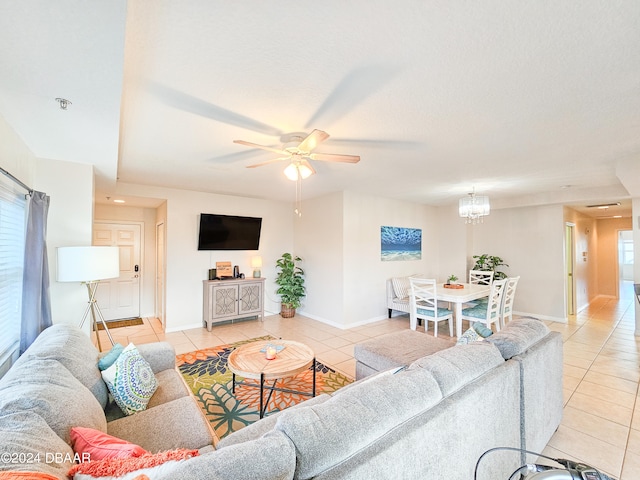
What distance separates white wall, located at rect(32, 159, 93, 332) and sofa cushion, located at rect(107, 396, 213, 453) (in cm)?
197

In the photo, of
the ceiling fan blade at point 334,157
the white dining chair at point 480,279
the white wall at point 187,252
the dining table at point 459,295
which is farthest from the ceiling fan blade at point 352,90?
the white dining chair at point 480,279

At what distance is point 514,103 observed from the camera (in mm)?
2018

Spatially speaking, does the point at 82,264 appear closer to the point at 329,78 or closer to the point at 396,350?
the point at 329,78

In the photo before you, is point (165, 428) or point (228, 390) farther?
point (228, 390)

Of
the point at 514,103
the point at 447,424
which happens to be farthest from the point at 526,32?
the point at 447,424

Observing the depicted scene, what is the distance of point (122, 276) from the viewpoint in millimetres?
5602

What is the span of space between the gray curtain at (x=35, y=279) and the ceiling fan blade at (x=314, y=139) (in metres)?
2.32

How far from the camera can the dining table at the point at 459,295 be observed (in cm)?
412

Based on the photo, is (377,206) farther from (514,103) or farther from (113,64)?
(113,64)

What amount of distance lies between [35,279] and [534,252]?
25.0 feet

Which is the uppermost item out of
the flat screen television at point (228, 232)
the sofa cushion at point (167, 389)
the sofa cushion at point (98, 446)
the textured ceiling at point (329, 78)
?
the textured ceiling at point (329, 78)

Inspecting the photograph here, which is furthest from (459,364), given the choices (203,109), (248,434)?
(203,109)

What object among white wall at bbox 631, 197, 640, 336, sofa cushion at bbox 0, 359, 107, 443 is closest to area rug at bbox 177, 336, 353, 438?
sofa cushion at bbox 0, 359, 107, 443

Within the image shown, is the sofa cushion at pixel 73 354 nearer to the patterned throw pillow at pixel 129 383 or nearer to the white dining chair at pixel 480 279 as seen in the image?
the patterned throw pillow at pixel 129 383
